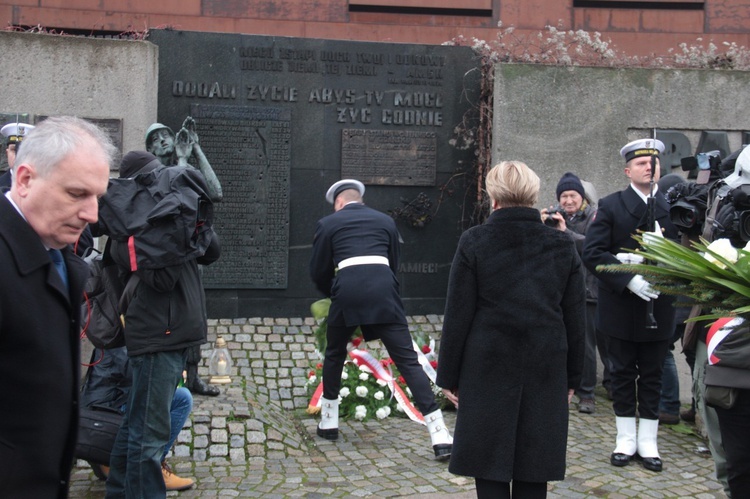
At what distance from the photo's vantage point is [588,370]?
6.95 meters

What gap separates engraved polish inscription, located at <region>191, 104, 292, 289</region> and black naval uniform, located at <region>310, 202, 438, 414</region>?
2.55 metres

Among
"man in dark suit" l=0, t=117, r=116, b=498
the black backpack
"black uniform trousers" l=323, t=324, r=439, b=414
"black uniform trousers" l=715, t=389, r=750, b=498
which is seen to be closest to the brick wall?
"black uniform trousers" l=323, t=324, r=439, b=414

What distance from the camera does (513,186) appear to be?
3984 millimetres

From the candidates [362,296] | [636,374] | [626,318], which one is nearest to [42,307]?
[362,296]

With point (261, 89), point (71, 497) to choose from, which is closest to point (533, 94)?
point (261, 89)

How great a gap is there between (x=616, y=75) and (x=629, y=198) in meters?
3.56

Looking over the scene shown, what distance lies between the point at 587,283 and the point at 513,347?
3.43 metres

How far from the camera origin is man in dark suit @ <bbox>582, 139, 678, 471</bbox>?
18.2ft

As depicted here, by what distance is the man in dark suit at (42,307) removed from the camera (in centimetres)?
225

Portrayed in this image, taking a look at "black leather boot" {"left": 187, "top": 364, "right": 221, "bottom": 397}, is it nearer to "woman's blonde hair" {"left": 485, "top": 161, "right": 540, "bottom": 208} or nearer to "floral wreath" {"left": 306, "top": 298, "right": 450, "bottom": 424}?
"floral wreath" {"left": 306, "top": 298, "right": 450, "bottom": 424}

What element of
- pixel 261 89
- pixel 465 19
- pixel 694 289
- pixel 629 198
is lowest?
pixel 694 289

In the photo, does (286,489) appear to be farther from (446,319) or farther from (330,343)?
(446,319)

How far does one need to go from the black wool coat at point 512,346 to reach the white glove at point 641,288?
1.52 m

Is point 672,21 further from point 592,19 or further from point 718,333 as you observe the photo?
point 718,333
